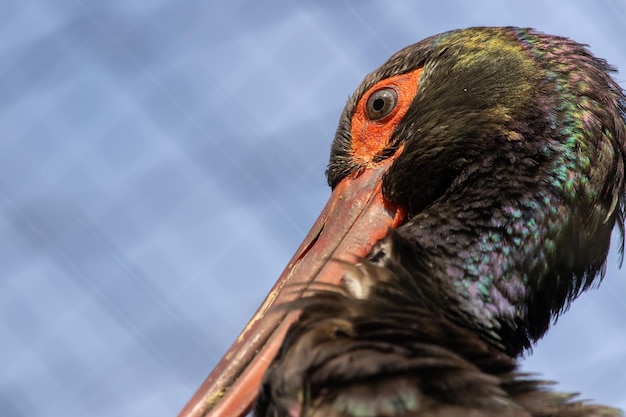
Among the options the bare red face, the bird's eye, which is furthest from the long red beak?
the bird's eye

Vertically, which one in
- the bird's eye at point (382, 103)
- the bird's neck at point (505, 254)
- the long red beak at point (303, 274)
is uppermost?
the bird's eye at point (382, 103)

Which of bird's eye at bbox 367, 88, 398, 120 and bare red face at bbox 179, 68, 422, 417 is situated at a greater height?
bird's eye at bbox 367, 88, 398, 120

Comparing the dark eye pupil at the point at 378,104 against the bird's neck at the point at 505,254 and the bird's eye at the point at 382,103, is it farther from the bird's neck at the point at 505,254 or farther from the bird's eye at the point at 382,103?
the bird's neck at the point at 505,254

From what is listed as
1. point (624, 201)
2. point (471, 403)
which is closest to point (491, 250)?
point (624, 201)

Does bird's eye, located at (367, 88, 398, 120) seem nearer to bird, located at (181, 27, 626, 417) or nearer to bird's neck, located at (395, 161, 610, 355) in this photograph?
bird, located at (181, 27, 626, 417)

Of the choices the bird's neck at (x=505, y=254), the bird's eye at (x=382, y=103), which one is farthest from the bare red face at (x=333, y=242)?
the bird's neck at (x=505, y=254)

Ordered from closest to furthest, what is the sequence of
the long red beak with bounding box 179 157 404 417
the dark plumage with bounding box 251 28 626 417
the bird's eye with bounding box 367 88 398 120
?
the dark plumage with bounding box 251 28 626 417 < the long red beak with bounding box 179 157 404 417 < the bird's eye with bounding box 367 88 398 120

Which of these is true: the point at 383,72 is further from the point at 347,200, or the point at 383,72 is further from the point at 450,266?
the point at 450,266
